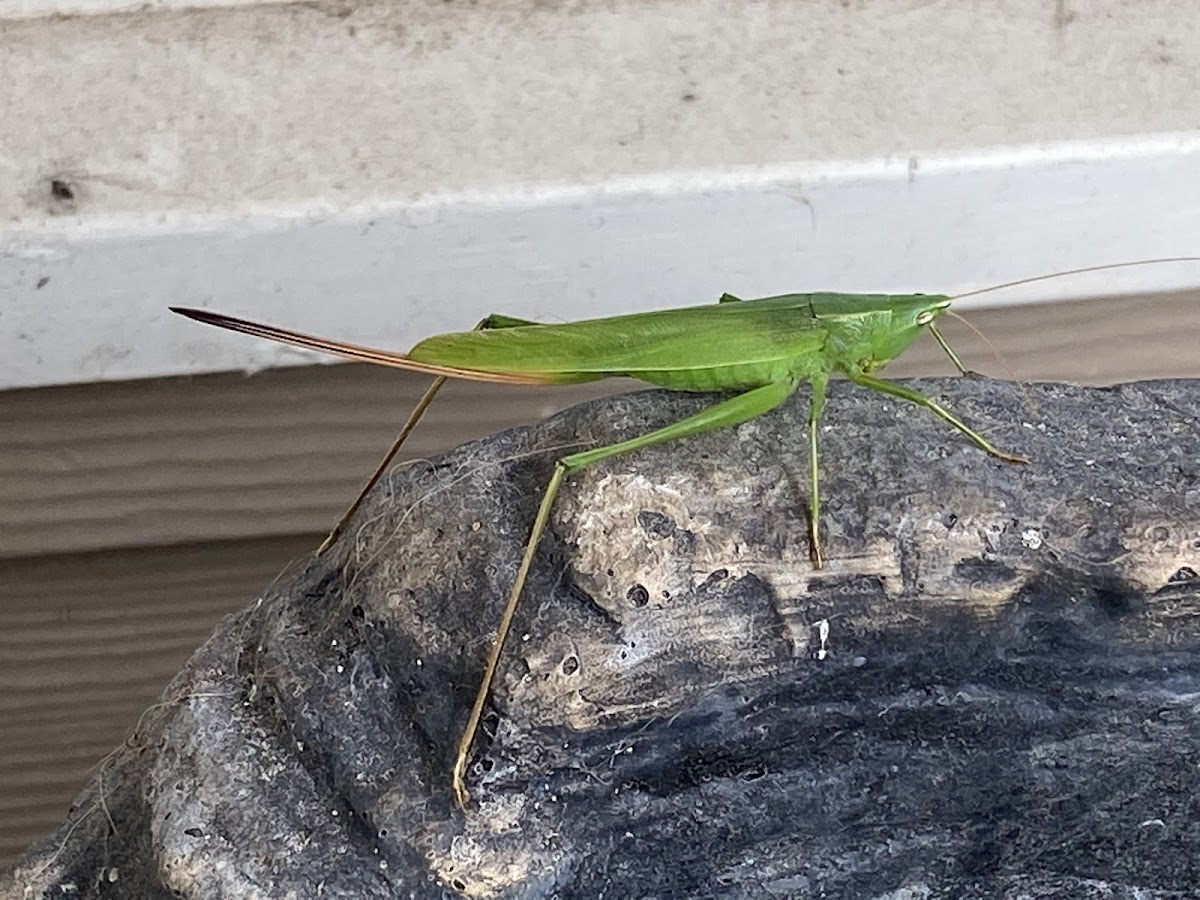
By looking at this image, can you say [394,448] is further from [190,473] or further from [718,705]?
[190,473]

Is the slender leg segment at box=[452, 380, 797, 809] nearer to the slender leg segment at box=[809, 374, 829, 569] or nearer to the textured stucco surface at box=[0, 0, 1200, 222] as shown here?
the slender leg segment at box=[809, 374, 829, 569]

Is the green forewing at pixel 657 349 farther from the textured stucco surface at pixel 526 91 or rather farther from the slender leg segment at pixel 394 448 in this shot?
the textured stucco surface at pixel 526 91

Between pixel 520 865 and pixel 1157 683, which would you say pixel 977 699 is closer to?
pixel 1157 683

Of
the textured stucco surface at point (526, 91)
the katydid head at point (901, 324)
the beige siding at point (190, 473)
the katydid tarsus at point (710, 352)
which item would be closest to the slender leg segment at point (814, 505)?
the katydid tarsus at point (710, 352)

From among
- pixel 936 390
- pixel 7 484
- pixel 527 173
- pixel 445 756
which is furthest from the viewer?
pixel 7 484

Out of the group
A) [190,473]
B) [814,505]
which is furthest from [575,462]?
[190,473]

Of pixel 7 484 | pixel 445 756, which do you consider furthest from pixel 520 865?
pixel 7 484

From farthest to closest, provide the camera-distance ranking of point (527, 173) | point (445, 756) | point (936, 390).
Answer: point (527, 173)
point (936, 390)
point (445, 756)

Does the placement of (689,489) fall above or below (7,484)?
above
